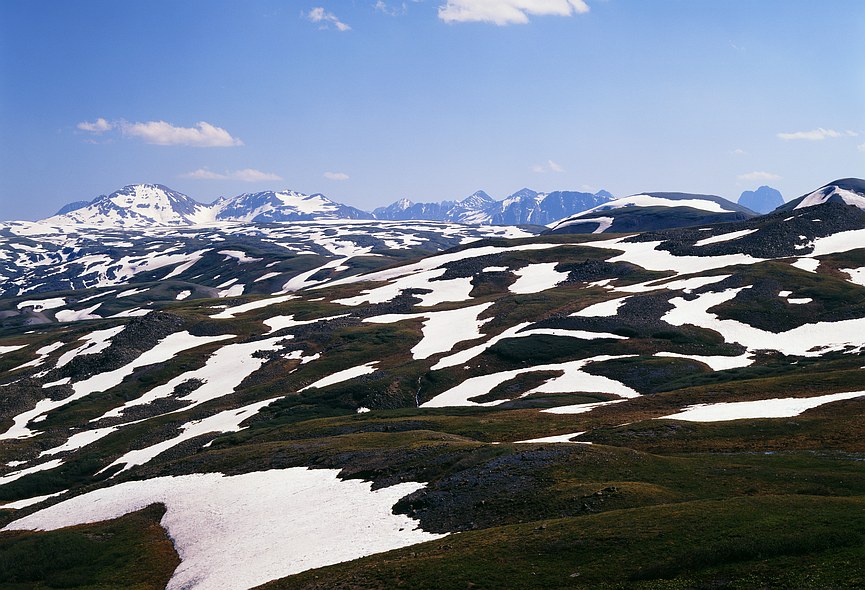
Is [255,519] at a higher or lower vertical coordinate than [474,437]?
higher

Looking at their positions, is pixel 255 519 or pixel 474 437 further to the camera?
pixel 474 437

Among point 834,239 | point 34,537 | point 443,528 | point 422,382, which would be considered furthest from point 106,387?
point 834,239

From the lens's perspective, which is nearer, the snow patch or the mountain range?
the mountain range

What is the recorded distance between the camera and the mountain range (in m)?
35.4

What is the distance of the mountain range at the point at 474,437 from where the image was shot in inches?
1394

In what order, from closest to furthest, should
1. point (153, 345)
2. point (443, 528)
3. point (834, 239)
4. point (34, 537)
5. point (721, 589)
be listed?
point (721, 589)
point (443, 528)
point (34, 537)
point (153, 345)
point (834, 239)

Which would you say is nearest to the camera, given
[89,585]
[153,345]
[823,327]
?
[89,585]

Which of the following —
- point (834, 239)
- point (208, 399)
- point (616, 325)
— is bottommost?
point (208, 399)

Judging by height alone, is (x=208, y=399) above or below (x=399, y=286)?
below

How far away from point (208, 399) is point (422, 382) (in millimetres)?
37270

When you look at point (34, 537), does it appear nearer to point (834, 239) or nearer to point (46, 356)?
point (46, 356)

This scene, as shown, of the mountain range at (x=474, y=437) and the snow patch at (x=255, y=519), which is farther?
the snow patch at (x=255, y=519)

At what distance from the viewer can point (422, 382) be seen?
4186 inches

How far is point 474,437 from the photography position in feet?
229
